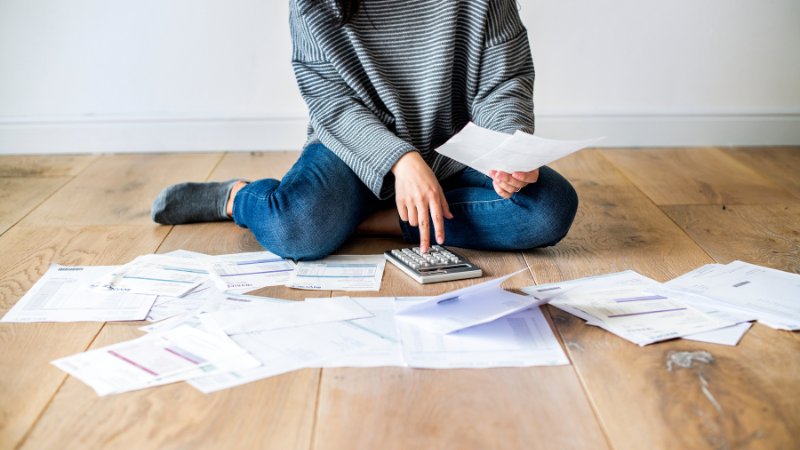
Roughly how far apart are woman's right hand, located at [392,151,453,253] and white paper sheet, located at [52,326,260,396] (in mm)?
408

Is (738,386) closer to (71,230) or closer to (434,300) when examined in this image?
(434,300)

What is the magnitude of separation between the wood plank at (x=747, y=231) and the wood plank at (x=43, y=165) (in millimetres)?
1636

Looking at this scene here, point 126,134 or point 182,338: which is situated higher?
point 182,338

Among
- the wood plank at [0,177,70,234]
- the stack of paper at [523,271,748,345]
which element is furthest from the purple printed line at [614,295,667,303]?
the wood plank at [0,177,70,234]

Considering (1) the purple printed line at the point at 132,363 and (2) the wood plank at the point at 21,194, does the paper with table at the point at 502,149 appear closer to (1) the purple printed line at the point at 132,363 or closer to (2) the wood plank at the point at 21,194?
(1) the purple printed line at the point at 132,363

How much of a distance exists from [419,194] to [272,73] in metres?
1.16

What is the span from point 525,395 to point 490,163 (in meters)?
0.40

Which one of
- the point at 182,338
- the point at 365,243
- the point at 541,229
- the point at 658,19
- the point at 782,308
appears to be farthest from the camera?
the point at 658,19

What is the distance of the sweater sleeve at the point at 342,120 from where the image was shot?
57.4 inches

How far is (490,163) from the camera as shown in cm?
126

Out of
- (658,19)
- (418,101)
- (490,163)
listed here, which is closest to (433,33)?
(418,101)

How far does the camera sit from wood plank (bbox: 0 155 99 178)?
2227 millimetres

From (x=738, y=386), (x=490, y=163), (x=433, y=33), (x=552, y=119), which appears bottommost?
(x=552, y=119)

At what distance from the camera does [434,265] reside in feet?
4.74
